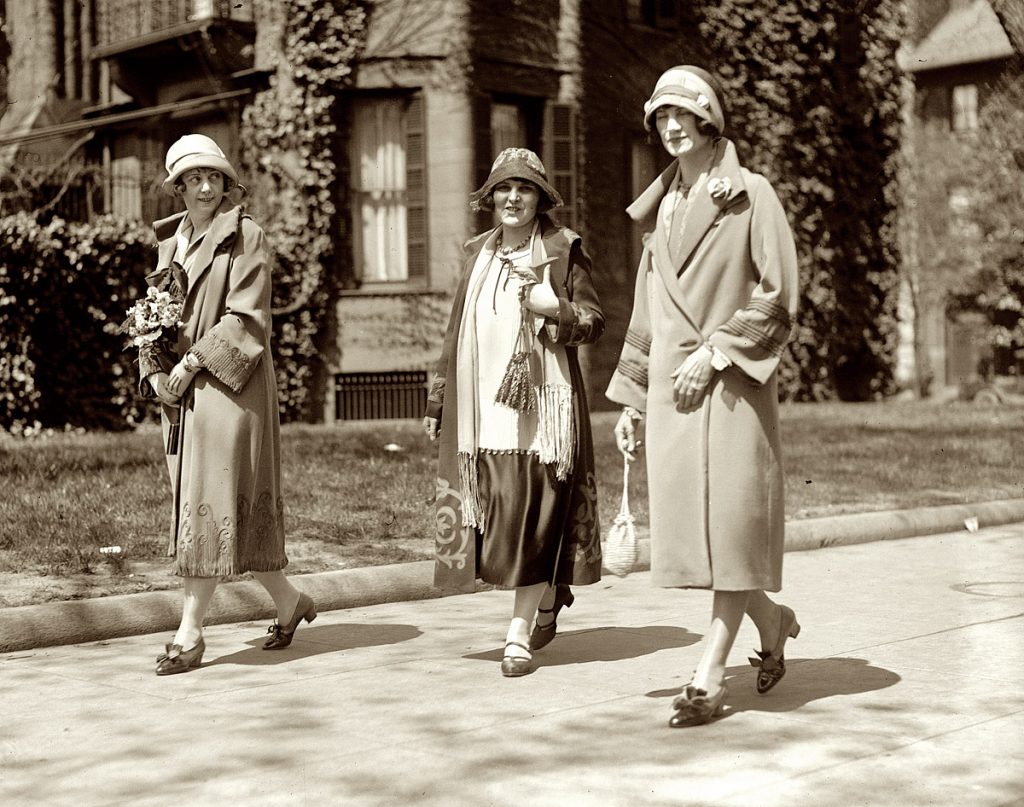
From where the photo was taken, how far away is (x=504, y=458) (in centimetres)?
636

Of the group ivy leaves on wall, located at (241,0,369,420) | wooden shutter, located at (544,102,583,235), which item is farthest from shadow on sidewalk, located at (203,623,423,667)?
wooden shutter, located at (544,102,583,235)

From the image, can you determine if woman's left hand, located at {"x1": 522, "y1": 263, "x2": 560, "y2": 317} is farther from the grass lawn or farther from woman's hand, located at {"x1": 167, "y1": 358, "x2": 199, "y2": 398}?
the grass lawn

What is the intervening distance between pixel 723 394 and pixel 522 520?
4.44 feet

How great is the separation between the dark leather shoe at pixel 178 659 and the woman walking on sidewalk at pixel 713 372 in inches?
80.1

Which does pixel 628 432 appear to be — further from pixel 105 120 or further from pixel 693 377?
pixel 105 120

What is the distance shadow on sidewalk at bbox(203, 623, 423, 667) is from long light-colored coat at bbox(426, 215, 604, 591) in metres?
0.69

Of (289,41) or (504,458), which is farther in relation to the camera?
(289,41)

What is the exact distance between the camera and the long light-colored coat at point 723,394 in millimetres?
5191

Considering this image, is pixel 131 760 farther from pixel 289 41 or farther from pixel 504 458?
pixel 289 41

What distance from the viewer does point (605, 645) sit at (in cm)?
687

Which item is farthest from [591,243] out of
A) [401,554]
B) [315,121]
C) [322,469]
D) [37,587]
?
[37,587]

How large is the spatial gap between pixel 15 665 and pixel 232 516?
1147mm

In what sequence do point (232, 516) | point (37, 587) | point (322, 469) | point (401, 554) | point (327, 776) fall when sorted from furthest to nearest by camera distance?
point (322, 469)
point (401, 554)
point (37, 587)
point (232, 516)
point (327, 776)

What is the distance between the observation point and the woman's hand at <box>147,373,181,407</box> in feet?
20.8
